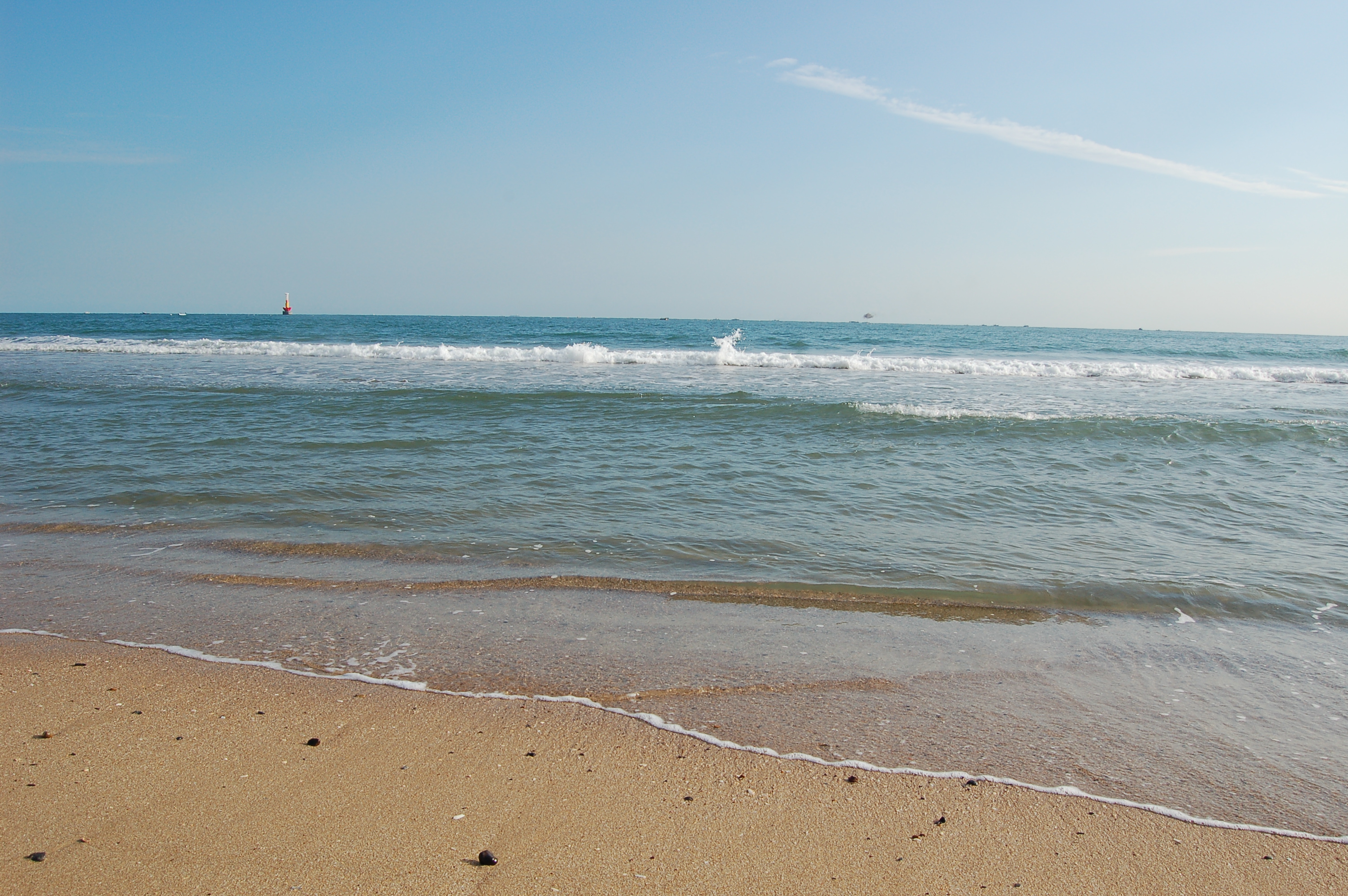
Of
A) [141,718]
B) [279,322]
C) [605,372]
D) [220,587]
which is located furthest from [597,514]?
[279,322]

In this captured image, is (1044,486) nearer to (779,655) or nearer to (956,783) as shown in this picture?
(779,655)

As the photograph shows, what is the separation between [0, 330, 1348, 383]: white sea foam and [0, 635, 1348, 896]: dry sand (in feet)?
69.5

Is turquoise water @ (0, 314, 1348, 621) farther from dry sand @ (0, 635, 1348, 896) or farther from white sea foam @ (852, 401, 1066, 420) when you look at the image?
dry sand @ (0, 635, 1348, 896)

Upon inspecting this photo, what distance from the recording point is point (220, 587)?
501 centimetres

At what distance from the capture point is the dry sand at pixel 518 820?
228 cm

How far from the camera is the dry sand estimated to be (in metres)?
2.28

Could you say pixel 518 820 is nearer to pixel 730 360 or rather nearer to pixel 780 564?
pixel 780 564

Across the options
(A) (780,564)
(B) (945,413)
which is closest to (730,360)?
(B) (945,413)

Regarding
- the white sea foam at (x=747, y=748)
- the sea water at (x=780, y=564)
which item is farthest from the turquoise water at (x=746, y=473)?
the white sea foam at (x=747, y=748)

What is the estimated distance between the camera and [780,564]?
5.67 meters

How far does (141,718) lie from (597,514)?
4.11 meters

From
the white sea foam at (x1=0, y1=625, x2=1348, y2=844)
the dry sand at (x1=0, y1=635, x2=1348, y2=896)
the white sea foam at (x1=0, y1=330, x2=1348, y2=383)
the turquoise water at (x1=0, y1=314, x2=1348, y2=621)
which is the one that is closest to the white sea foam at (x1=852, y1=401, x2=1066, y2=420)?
the turquoise water at (x1=0, y1=314, x2=1348, y2=621)

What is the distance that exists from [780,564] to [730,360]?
20405mm

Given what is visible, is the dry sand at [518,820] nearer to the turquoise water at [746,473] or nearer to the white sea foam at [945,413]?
the turquoise water at [746,473]
